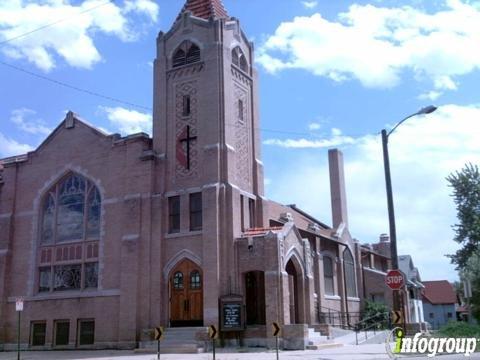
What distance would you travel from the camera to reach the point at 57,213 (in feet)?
115

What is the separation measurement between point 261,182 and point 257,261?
634cm

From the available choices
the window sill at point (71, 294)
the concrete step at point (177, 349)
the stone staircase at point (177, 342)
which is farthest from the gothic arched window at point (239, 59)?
the concrete step at point (177, 349)

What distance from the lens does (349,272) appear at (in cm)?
4500

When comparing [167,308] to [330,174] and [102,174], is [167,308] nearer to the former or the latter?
[102,174]

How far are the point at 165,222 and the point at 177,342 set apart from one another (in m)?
6.16

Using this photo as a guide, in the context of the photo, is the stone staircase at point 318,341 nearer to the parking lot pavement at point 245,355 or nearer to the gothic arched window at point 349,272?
the parking lot pavement at point 245,355

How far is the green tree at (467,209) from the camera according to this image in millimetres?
42375

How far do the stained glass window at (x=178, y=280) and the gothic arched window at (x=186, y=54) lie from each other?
37.4ft

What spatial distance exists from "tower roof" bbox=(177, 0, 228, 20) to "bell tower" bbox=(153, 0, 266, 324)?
2.7 inches

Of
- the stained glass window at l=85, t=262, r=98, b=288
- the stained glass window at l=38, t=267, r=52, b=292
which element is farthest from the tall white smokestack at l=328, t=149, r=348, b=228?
the stained glass window at l=38, t=267, r=52, b=292

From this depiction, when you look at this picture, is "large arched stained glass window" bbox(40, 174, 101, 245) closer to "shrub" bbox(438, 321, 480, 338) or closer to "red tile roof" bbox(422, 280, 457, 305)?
"shrub" bbox(438, 321, 480, 338)

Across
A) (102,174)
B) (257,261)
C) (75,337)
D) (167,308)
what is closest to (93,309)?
(75,337)

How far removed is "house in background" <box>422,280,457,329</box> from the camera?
79.1m

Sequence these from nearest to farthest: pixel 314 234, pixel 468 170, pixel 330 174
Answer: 1. pixel 314 234
2. pixel 468 170
3. pixel 330 174
